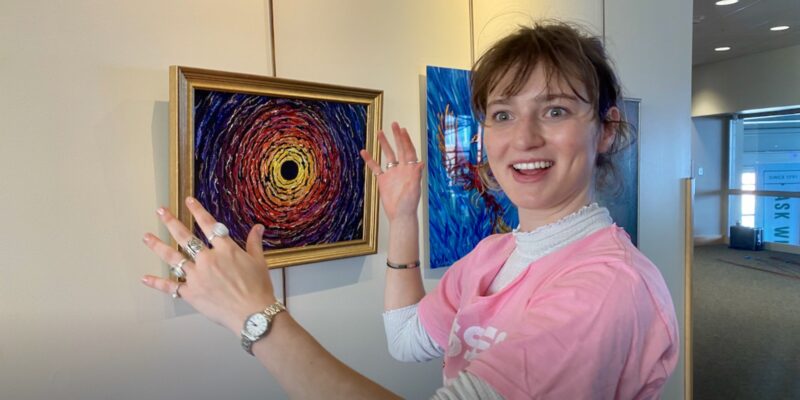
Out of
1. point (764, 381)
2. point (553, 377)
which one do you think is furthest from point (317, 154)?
point (764, 381)

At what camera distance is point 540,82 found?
932 millimetres

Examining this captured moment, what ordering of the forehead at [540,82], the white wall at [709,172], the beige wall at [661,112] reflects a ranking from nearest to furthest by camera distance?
the forehead at [540,82], the beige wall at [661,112], the white wall at [709,172]

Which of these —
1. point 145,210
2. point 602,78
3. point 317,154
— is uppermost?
point 602,78

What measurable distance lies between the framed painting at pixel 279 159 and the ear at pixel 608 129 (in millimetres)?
823

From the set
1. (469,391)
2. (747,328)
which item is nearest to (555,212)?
(469,391)

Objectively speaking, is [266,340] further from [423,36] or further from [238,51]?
[423,36]

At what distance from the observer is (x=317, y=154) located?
1561 millimetres

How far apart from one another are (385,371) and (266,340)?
1.22 metres

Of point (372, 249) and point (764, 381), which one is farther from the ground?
point (372, 249)

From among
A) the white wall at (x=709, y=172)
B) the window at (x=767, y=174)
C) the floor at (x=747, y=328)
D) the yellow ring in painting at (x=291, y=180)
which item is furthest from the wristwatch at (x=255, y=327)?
the white wall at (x=709, y=172)

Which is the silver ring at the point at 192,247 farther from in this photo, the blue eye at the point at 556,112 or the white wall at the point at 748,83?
the white wall at the point at 748,83

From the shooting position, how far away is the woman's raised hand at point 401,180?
3.91 ft

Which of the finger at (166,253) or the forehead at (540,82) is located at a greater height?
the forehead at (540,82)

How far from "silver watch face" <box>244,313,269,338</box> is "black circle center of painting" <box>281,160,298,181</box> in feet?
2.78
